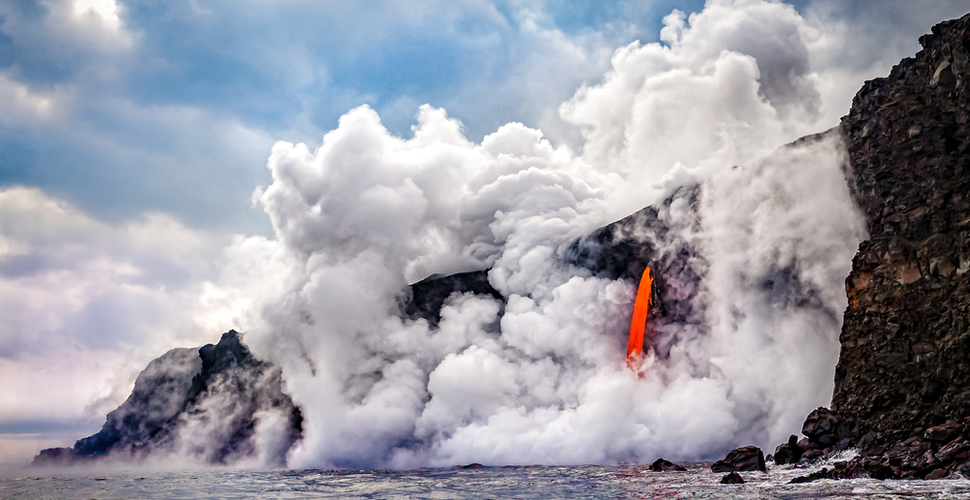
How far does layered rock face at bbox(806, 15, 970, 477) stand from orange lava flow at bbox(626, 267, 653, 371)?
32101 mm

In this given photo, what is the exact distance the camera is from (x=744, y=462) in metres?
46.1

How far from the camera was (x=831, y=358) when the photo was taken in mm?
60500

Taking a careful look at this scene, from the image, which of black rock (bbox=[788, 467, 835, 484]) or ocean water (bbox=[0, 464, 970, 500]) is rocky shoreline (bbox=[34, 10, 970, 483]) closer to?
black rock (bbox=[788, 467, 835, 484])

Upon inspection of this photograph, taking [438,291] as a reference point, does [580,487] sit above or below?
below

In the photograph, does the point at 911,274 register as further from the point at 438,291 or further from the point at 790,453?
the point at 438,291

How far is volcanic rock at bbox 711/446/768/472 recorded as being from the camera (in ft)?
150

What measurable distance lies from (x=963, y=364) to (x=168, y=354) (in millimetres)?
150059

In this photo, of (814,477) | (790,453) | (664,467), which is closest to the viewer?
(814,477)

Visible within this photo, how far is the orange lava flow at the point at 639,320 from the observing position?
79.9m

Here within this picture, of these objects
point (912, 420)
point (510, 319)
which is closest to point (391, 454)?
point (510, 319)

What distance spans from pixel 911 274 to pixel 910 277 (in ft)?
0.74

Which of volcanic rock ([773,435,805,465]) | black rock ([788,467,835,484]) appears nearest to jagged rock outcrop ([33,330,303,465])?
volcanic rock ([773,435,805,465])

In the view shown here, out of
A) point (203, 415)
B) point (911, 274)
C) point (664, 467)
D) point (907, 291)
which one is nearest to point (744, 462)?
point (664, 467)

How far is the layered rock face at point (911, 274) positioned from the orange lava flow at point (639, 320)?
3210 centimetres
